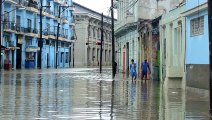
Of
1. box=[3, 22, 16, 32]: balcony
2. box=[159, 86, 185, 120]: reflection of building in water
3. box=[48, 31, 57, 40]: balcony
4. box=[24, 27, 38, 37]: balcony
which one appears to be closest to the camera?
box=[159, 86, 185, 120]: reflection of building in water

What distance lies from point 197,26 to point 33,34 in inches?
2238

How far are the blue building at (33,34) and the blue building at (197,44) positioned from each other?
4335 centimetres

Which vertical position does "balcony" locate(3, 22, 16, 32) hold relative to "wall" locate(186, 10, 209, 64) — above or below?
above

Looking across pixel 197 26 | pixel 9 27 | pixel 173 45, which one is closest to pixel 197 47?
pixel 197 26

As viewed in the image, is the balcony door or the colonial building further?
the balcony door

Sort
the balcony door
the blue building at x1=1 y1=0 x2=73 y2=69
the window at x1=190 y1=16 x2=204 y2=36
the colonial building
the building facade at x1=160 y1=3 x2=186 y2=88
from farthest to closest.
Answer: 1. the balcony door
2. the blue building at x1=1 y1=0 x2=73 y2=69
3. the colonial building
4. the building facade at x1=160 y1=3 x2=186 y2=88
5. the window at x1=190 y1=16 x2=204 y2=36

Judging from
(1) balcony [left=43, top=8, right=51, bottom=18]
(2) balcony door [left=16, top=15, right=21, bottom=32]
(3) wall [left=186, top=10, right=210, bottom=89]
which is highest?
(1) balcony [left=43, top=8, right=51, bottom=18]

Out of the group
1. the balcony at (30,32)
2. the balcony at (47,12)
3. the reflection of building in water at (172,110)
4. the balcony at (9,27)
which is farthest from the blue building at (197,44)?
the balcony at (47,12)

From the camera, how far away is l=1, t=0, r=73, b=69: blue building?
66.8 meters

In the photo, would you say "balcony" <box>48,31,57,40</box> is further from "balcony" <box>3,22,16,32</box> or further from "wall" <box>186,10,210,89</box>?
"wall" <box>186,10,210,89</box>

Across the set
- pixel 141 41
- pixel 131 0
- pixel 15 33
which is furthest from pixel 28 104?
pixel 15 33

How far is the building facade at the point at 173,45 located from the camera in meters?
23.8

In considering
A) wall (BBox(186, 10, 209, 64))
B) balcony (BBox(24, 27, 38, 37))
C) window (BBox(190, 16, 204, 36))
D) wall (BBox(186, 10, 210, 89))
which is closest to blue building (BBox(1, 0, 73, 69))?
balcony (BBox(24, 27, 38, 37))

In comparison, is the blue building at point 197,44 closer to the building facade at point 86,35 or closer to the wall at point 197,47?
the wall at point 197,47
